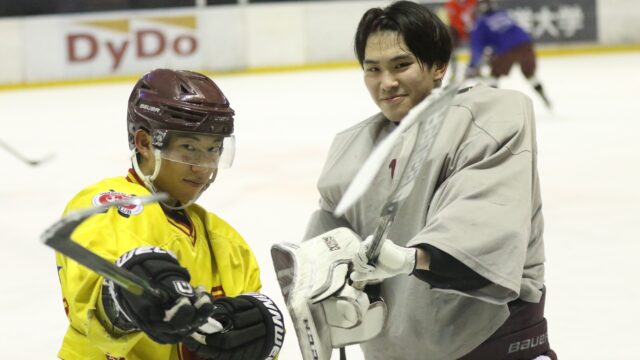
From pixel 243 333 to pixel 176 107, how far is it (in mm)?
361

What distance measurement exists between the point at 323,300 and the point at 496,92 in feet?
1.50

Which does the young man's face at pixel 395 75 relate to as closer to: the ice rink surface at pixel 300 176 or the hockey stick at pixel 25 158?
the ice rink surface at pixel 300 176

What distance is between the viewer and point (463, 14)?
9680mm

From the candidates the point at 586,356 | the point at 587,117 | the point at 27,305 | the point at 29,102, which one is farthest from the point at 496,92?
the point at 29,102

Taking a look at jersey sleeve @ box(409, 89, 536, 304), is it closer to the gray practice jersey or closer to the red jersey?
the gray practice jersey

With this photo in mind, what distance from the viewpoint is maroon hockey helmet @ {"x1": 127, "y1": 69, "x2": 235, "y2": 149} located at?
1.70m

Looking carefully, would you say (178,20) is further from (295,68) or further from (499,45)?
(499,45)

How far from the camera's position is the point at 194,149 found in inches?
68.0

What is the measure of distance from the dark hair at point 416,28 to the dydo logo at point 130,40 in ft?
28.0

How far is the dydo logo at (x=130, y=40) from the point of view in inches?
395

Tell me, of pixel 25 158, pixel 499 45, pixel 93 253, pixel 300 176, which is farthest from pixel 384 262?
pixel 499 45

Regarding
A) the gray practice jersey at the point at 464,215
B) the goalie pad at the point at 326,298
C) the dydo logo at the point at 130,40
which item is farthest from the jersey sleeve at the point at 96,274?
the dydo logo at the point at 130,40

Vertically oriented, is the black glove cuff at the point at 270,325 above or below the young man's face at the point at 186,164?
below

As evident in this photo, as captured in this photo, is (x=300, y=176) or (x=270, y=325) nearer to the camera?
(x=270, y=325)
